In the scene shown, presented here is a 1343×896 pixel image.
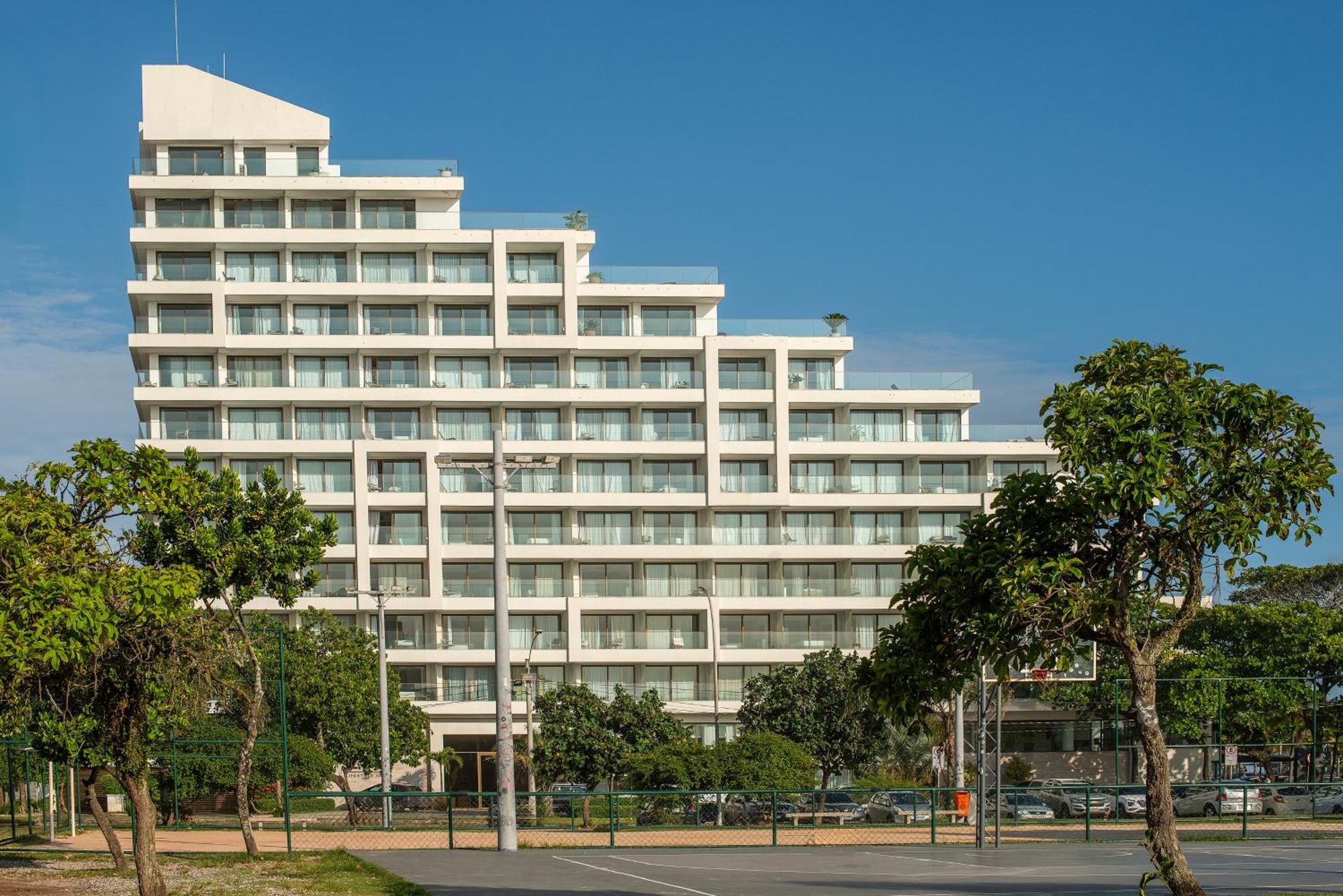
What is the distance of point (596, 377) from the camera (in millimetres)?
76125

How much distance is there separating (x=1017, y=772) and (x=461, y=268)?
35.7 meters

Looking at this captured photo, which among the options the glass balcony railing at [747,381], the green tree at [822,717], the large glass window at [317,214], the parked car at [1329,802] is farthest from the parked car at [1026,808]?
the large glass window at [317,214]

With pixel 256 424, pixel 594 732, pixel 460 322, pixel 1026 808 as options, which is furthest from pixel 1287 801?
pixel 256 424

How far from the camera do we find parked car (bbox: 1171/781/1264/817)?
1810 inches

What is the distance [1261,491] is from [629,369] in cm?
6294

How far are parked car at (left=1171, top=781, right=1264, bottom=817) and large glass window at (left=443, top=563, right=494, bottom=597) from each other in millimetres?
34047

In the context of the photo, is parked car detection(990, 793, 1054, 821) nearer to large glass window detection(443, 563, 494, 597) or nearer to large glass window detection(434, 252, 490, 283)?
large glass window detection(443, 563, 494, 597)

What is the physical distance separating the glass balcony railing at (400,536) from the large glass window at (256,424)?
21.5 ft

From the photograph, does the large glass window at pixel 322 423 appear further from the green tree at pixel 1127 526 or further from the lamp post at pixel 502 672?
the green tree at pixel 1127 526

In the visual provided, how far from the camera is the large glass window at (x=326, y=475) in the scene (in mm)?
73625

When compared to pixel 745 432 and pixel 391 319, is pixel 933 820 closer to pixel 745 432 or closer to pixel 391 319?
pixel 745 432

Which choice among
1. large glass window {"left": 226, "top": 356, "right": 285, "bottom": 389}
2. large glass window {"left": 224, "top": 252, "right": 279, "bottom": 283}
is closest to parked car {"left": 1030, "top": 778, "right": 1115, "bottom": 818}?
large glass window {"left": 226, "top": 356, "right": 285, "bottom": 389}

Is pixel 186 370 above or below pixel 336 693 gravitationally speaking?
above

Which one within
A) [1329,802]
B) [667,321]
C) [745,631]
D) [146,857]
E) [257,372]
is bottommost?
[1329,802]
